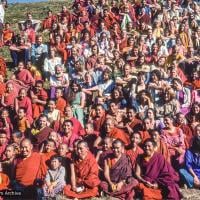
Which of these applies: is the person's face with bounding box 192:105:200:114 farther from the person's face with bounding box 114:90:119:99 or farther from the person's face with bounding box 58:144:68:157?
the person's face with bounding box 58:144:68:157

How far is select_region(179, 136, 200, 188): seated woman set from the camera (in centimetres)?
947

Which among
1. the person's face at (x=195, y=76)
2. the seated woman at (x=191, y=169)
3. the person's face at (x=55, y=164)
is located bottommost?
the seated woman at (x=191, y=169)

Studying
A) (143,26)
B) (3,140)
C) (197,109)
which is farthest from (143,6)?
(3,140)

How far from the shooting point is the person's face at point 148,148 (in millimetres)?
9242

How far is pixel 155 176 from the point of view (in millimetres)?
9156

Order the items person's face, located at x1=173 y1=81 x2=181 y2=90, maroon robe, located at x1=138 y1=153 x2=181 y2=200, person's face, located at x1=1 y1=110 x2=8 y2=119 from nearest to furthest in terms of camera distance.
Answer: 1. maroon robe, located at x1=138 y1=153 x2=181 y2=200
2. person's face, located at x1=1 y1=110 x2=8 y2=119
3. person's face, located at x1=173 y1=81 x2=181 y2=90

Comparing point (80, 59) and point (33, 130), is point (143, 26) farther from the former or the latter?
point (33, 130)

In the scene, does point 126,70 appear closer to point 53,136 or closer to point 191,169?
point 53,136

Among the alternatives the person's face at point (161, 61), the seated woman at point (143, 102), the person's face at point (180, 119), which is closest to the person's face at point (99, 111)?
the seated woman at point (143, 102)

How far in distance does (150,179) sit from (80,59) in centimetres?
580

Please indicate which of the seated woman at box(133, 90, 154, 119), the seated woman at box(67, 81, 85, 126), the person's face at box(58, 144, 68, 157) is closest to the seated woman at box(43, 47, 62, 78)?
the seated woman at box(67, 81, 85, 126)

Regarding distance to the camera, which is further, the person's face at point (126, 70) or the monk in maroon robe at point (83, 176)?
the person's face at point (126, 70)

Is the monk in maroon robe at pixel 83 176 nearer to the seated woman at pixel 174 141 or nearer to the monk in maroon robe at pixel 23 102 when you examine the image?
the seated woman at pixel 174 141

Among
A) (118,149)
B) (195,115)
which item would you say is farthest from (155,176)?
(195,115)
